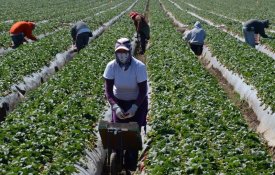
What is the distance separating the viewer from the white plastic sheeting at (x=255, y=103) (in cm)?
1135

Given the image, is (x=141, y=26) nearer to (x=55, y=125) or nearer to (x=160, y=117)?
(x=160, y=117)

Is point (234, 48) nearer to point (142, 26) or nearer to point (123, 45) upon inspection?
point (142, 26)

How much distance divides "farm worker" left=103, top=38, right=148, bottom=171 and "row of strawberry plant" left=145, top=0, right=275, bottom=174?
0.76 meters

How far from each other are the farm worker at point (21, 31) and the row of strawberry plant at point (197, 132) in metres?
8.62

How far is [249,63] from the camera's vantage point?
1638 centimetres

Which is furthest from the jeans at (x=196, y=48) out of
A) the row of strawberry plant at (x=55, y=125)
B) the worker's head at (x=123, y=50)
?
the worker's head at (x=123, y=50)

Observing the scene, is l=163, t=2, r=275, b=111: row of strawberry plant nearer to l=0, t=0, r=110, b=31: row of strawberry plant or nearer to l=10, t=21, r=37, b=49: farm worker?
l=10, t=21, r=37, b=49: farm worker

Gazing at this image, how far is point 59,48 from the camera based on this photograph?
68.4 feet

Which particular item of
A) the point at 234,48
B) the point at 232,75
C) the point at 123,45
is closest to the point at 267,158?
the point at 123,45

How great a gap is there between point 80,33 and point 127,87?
1218 cm

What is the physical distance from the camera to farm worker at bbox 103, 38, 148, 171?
792 centimetres

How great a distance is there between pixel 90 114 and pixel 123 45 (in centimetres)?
357

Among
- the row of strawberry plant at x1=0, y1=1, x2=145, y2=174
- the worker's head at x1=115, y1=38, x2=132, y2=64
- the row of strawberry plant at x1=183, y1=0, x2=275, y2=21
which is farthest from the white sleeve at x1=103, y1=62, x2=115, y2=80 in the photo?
the row of strawberry plant at x1=183, y1=0, x2=275, y2=21

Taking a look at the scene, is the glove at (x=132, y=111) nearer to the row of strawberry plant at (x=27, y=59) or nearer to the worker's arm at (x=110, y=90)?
the worker's arm at (x=110, y=90)
